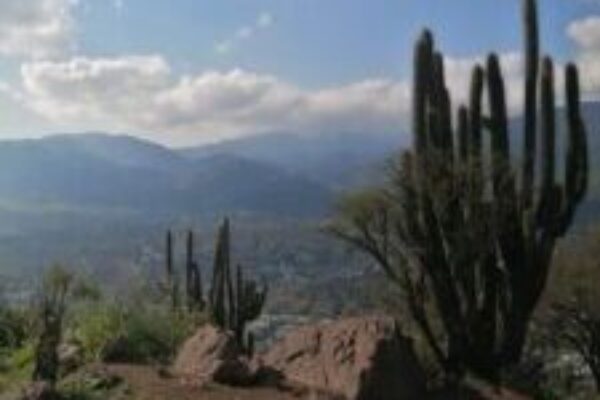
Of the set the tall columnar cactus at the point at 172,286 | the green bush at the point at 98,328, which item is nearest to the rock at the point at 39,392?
the green bush at the point at 98,328

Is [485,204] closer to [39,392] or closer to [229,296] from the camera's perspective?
[229,296]

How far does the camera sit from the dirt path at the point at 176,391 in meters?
16.8

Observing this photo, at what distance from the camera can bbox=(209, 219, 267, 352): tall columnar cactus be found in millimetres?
33906

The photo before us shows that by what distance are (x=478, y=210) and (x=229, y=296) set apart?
10069 millimetres

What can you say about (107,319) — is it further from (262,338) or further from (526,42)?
(262,338)

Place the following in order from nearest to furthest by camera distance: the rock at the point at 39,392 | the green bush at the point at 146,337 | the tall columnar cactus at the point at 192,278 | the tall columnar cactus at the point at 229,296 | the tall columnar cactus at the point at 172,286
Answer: the rock at the point at 39,392 → the green bush at the point at 146,337 → the tall columnar cactus at the point at 172,286 → the tall columnar cactus at the point at 229,296 → the tall columnar cactus at the point at 192,278

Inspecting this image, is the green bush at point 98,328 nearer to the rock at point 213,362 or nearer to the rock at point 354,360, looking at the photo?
the rock at point 213,362

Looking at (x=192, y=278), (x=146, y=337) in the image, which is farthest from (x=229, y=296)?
(x=146, y=337)

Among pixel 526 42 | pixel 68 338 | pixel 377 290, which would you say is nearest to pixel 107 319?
pixel 68 338

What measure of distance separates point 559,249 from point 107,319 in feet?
98.7

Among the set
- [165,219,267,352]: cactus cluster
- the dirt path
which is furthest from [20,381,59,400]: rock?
[165,219,267,352]: cactus cluster

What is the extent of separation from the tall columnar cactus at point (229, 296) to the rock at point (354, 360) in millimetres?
13544

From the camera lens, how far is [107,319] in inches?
840

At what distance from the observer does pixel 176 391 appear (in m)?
17.1
